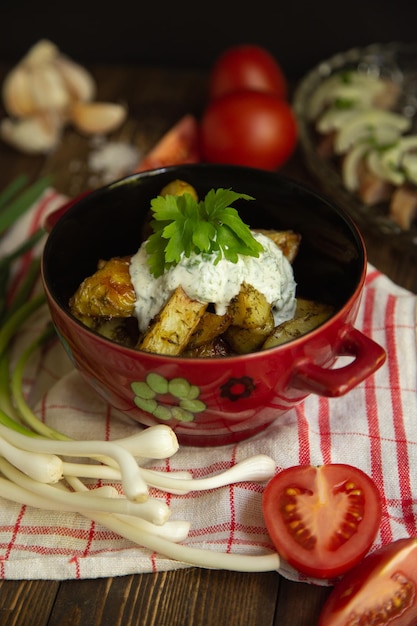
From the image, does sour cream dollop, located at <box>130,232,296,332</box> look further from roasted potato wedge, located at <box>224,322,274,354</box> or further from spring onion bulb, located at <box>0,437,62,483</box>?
spring onion bulb, located at <box>0,437,62,483</box>

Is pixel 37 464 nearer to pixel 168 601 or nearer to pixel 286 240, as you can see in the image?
pixel 168 601

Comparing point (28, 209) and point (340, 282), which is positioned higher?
point (340, 282)

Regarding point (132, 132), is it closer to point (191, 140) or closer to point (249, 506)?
point (191, 140)

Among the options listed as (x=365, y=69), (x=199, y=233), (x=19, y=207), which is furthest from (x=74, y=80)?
(x=199, y=233)

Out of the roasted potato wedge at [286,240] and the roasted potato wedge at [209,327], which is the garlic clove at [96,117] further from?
the roasted potato wedge at [209,327]

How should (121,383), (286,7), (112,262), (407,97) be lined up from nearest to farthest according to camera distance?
(121,383) → (112,262) → (407,97) → (286,7)

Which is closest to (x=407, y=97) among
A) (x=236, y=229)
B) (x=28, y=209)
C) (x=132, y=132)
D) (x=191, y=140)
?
(x=191, y=140)

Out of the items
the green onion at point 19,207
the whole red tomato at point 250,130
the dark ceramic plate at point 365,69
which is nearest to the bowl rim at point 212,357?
the green onion at point 19,207
